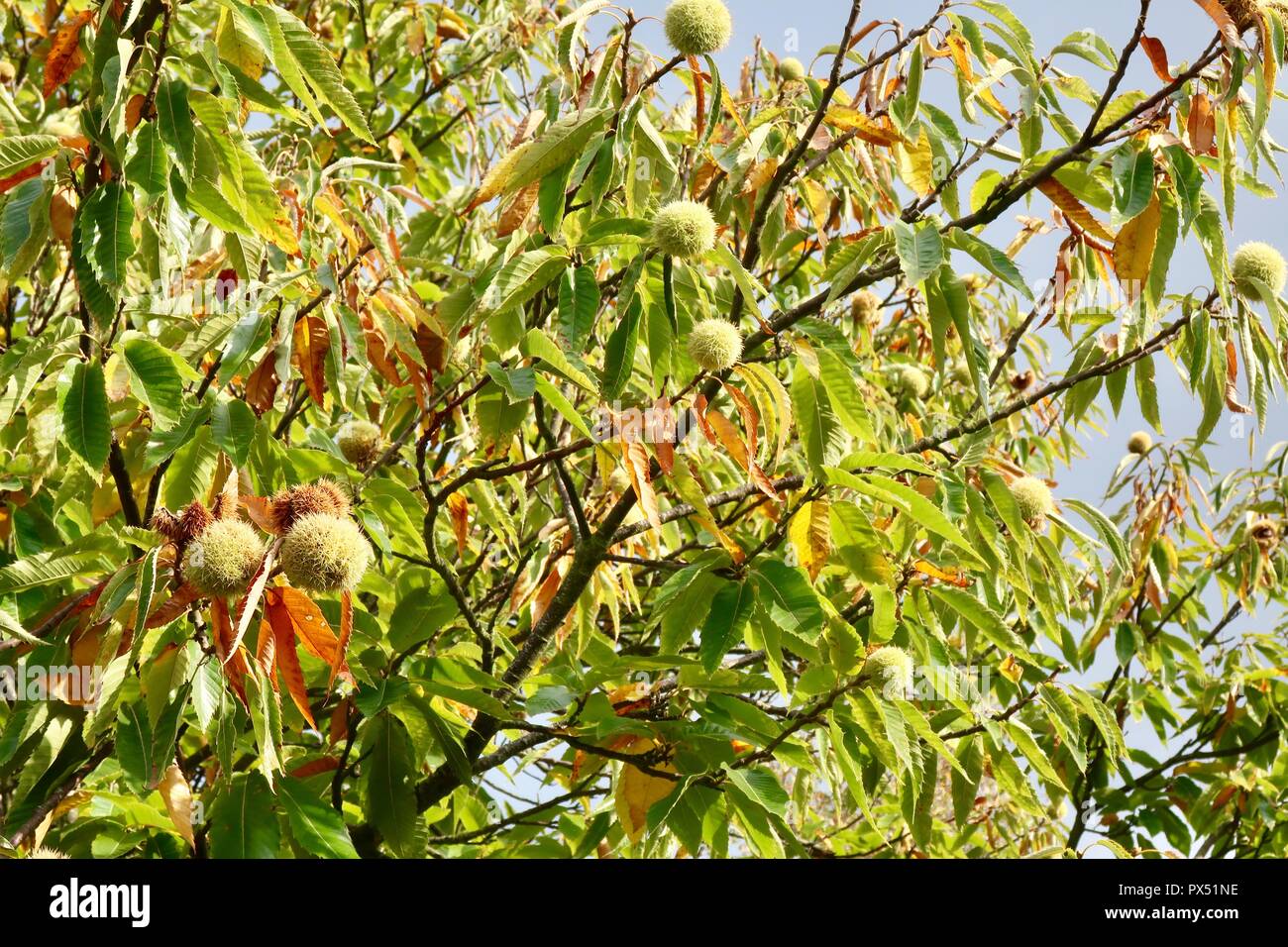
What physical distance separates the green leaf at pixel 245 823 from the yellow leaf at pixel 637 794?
685 mm

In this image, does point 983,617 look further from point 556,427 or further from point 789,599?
point 556,427

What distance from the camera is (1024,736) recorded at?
2.46 m

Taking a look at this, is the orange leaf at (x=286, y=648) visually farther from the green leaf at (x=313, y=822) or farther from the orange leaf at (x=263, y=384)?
the orange leaf at (x=263, y=384)

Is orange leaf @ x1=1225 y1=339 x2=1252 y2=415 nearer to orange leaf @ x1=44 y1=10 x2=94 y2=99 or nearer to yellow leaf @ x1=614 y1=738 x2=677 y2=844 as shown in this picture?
yellow leaf @ x1=614 y1=738 x2=677 y2=844

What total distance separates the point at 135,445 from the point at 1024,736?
1.89 meters

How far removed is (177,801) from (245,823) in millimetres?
121

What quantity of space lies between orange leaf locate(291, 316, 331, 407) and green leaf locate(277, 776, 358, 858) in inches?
30.9

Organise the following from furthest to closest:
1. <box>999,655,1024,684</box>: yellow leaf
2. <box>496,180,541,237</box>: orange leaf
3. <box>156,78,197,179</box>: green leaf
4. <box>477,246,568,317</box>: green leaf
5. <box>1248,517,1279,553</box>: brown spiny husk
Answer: <box>1248,517,1279,553</box>: brown spiny husk < <box>999,655,1024,684</box>: yellow leaf < <box>496,180,541,237</box>: orange leaf < <box>477,246,568,317</box>: green leaf < <box>156,78,197,179</box>: green leaf

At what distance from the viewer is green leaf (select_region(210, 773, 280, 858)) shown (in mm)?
1875

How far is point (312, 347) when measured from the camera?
7.79 feet

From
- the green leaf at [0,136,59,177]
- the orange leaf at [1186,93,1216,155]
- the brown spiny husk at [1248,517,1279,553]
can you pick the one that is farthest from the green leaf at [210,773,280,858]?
the brown spiny husk at [1248,517,1279,553]

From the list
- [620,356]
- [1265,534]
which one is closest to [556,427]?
[620,356]

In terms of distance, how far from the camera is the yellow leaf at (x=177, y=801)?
75.0 inches
